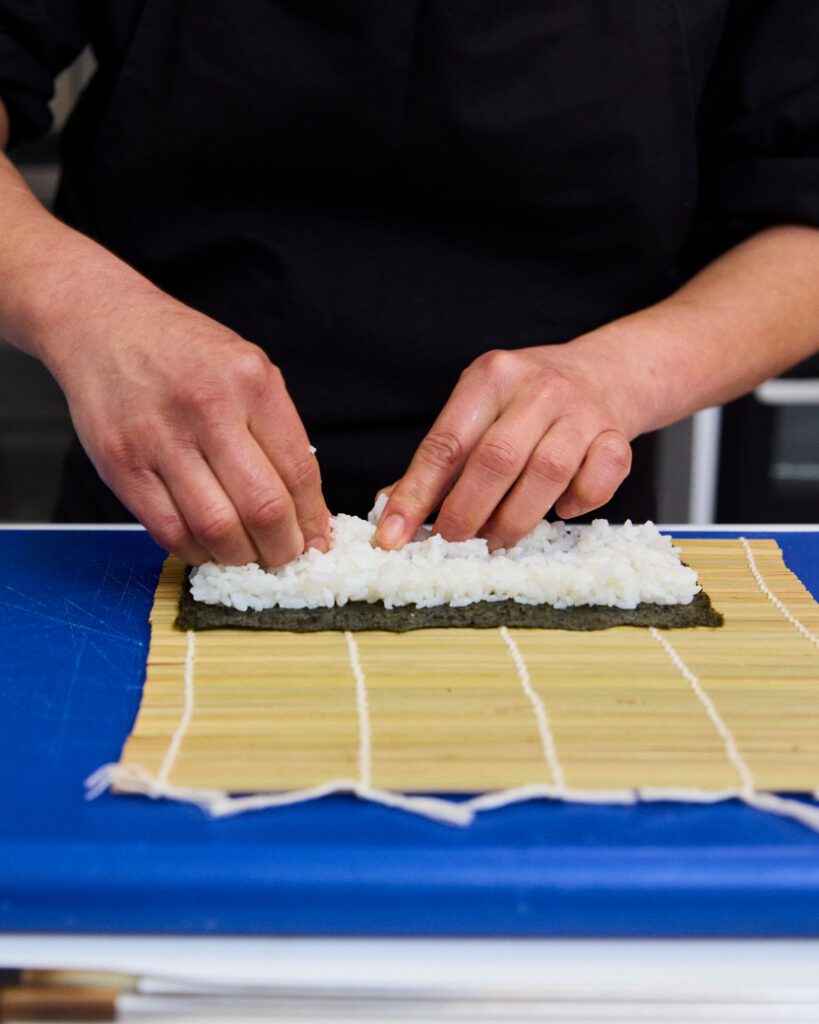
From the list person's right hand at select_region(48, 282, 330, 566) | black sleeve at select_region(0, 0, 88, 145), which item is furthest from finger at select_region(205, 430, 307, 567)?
black sleeve at select_region(0, 0, 88, 145)

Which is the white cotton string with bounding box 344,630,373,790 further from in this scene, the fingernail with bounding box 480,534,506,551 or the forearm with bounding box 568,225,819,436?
the forearm with bounding box 568,225,819,436

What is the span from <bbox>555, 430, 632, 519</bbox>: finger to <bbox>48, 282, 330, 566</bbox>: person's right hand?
23cm

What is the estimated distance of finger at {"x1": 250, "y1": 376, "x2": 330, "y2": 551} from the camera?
35.2 inches

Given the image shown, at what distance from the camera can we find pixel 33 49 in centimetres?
121

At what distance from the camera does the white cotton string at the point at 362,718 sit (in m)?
0.65

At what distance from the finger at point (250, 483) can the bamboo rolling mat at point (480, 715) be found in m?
0.09

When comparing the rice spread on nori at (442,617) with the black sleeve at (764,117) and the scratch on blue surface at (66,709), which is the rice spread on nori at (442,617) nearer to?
the scratch on blue surface at (66,709)

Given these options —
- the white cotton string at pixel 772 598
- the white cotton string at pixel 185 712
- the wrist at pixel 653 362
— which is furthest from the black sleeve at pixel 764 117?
the white cotton string at pixel 185 712

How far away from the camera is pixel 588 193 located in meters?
1.19

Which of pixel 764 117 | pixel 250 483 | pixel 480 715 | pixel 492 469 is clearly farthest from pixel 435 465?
pixel 764 117

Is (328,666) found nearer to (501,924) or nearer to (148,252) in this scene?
(501,924)

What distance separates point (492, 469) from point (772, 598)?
0.26 metres

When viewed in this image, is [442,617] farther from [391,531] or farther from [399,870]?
[399,870]

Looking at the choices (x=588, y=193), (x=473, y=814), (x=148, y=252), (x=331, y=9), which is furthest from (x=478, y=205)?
(x=473, y=814)
